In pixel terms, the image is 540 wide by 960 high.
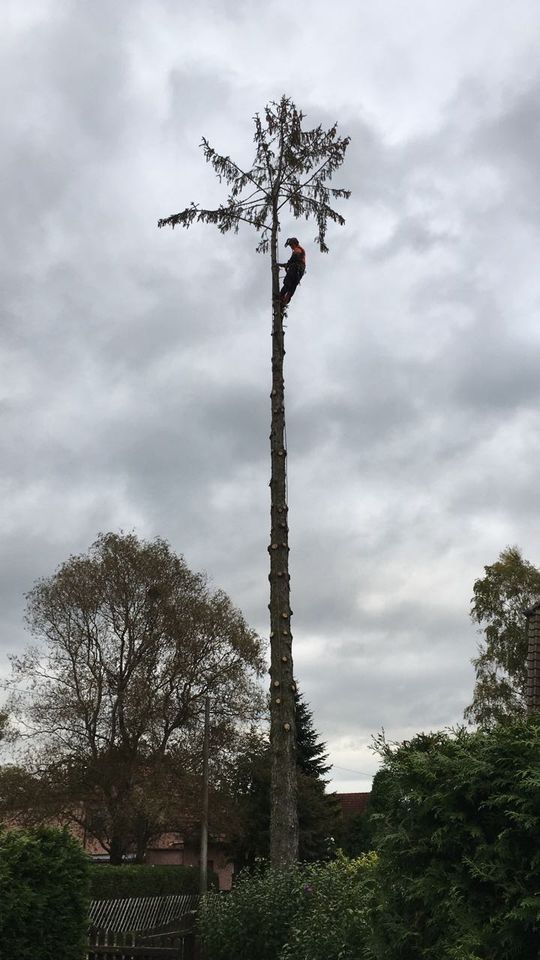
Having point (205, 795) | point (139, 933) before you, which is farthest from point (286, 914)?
point (205, 795)

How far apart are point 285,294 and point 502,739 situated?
40.3ft

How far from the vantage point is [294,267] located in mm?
17094

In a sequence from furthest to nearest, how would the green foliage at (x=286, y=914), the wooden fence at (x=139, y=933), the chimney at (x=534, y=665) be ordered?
the chimney at (x=534, y=665)
the wooden fence at (x=139, y=933)
the green foliage at (x=286, y=914)

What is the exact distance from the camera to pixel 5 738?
40.0 m

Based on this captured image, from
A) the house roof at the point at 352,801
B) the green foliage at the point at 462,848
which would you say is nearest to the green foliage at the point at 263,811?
the house roof at the point at 352,801

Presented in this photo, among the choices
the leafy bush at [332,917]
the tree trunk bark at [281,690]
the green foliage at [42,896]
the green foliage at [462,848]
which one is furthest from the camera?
the tree trunk bark at [281,690]

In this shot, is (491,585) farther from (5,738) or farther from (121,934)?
(121,934)

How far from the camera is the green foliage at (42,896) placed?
44.4ft

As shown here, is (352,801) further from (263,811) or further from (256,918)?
(256,918)

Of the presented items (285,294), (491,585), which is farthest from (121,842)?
(285,294)

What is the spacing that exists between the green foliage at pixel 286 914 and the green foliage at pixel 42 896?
186cm

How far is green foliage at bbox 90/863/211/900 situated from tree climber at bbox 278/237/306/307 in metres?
22.2

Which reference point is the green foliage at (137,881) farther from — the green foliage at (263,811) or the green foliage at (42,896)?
the green foliage at (42,896)

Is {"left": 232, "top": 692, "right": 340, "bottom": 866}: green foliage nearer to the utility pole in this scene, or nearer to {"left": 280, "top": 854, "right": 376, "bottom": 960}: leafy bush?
the utility pole
